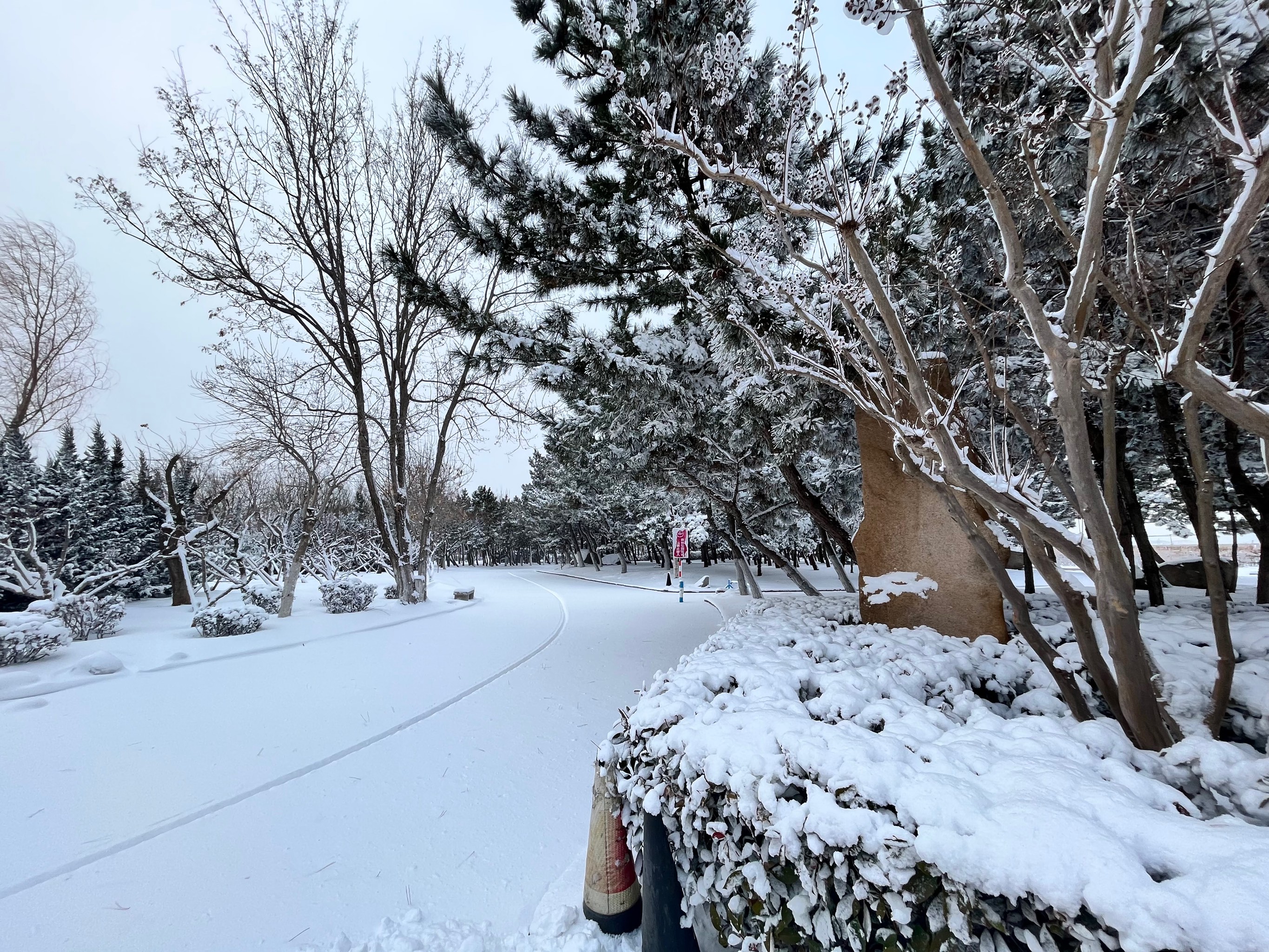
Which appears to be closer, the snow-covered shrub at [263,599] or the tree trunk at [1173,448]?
the tree trunk at [1173,448]

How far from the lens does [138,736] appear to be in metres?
3.72

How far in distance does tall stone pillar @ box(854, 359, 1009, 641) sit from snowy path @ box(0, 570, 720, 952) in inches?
108

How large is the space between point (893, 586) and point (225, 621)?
873cm

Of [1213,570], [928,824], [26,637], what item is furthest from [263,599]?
[1213,570]

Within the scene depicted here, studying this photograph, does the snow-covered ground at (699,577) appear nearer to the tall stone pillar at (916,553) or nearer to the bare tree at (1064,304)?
the tall stone pillar at (916,553)

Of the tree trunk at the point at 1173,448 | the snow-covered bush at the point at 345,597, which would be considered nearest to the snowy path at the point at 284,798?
the snow-covered bush at the point at 345,597

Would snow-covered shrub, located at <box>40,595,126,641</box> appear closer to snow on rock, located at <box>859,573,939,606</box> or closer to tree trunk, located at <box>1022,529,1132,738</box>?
snow on rock, located at <box>859,573,939,606</box>

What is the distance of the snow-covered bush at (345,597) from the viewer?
980 cm

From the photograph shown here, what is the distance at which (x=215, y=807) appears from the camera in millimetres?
A: 2898

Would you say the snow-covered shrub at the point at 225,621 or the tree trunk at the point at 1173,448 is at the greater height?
the tree trunk at the point at 1173,448

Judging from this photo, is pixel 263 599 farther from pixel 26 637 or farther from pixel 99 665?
pixel 99 665

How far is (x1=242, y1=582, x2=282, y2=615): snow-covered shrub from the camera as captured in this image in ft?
29.9

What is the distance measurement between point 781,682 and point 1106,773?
1.16 m

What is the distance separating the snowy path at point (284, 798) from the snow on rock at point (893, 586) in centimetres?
258
